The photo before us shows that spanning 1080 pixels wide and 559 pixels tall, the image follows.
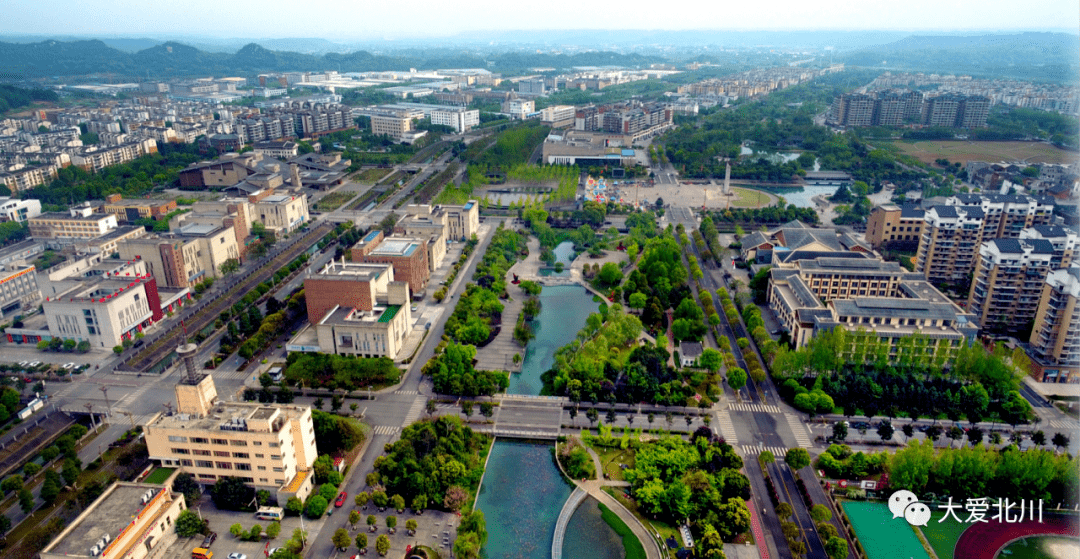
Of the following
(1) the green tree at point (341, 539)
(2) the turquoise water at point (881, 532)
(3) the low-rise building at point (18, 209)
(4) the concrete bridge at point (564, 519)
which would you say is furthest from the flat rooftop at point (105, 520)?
(3) the low-rise building at point (18, 209)

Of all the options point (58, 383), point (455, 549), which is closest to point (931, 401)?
point (455, 549)

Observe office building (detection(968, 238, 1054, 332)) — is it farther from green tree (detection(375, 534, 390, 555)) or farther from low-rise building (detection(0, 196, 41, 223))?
low-rise building (detection(0, 196, 41, 223))

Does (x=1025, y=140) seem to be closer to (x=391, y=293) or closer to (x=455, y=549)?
(x=391, y=293)

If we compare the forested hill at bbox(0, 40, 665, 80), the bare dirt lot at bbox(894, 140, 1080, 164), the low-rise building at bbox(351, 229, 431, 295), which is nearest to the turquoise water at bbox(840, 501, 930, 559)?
the low-rise building at bbox(351, 229, 431, 295)

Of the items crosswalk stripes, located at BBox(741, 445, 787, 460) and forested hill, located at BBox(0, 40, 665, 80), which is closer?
crosswalk stripes, located at BBox(741, 445, 787, 460)

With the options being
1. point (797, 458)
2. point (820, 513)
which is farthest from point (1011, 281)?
point (820, 513)
